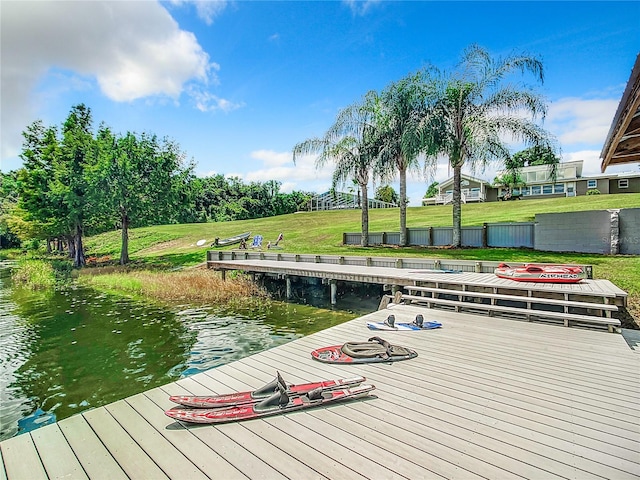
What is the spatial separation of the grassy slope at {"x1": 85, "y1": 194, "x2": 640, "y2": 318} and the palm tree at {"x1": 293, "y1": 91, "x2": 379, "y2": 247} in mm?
4207

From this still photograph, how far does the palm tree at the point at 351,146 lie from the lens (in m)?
18.7

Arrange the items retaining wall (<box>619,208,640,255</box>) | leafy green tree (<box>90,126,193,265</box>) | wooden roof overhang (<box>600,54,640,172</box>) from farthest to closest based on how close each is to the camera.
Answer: leafy green tree (<box>90,126,193,265</box>)
retaining wall (<box>619,208,640,255</box>)
wooden roof overhang (<box>600,54,640,172</box>)

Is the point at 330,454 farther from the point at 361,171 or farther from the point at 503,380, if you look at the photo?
the point at 361,171

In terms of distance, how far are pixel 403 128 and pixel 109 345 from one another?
15.3 metres

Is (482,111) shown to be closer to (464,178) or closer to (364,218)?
(364,218)

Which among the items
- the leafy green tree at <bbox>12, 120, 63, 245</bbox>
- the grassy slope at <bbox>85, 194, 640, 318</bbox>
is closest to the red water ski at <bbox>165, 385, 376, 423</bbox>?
the grassy slope at <bbox>85, 194, 640, 318</bbox>

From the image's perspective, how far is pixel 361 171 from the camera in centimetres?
1936

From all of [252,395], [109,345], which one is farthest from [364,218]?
[252,395]

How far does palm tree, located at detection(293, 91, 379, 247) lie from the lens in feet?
61.2

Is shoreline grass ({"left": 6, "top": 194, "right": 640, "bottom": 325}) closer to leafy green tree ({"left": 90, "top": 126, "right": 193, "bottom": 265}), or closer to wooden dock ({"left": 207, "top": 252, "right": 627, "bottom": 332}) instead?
wooden dock ({"left": 207, "top": 252, "right": 627, "bottom": 332})

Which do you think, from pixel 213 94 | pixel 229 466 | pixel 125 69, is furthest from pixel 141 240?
pixel 229 466

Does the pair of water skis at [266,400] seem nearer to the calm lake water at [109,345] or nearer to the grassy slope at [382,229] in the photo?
the calm lake water at [109,345]

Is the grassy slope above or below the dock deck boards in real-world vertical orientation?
above

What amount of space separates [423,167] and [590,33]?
7543 millimetres
